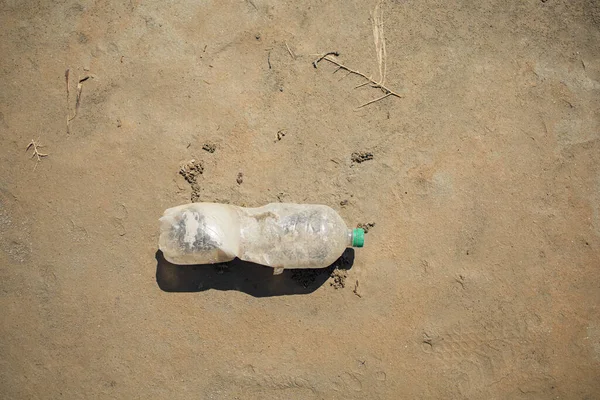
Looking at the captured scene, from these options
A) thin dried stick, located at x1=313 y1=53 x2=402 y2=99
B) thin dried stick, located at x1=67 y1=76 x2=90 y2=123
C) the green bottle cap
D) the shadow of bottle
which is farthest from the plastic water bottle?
thin dried stick, located at x1=67 y1=76 x2=90 y2=123

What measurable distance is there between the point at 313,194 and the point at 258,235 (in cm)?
60

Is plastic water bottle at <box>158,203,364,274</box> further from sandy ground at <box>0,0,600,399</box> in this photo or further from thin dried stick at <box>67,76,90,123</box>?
thin dried stick at <box>67,76,90,123</box>

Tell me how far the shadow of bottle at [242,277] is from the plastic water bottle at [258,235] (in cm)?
15

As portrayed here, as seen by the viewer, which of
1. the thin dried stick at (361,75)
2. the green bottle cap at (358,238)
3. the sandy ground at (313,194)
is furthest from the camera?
the thin dried stick at (361,75)

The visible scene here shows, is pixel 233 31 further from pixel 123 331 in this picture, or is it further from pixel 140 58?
pixel 123 331

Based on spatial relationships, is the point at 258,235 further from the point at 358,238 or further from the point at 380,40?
the point at 380,40

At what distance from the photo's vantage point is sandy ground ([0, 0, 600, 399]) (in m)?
3.58

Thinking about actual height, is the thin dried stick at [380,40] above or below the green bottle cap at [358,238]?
above

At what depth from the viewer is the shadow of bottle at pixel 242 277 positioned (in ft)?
11.8

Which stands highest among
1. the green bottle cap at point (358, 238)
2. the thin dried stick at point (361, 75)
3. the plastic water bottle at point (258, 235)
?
the thin dried stick at point (361, 75)

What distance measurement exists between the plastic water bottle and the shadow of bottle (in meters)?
0.15

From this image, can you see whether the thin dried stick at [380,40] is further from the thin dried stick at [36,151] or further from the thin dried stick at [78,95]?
the thin dried stick at [36,151]

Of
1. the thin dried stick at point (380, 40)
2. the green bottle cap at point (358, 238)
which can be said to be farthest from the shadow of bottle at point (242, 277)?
the thin dried stick at point (380, 40)

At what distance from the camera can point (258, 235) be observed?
136 inches
